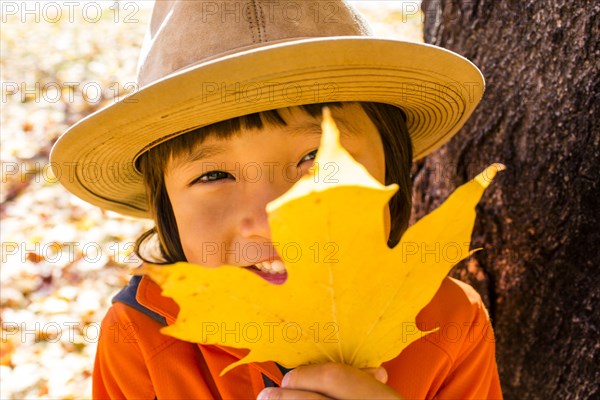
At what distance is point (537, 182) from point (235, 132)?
0.85m

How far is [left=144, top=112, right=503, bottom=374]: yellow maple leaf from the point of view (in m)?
0.72

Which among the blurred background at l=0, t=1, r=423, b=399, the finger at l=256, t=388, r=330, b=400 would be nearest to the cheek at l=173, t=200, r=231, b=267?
the finger at l=256, t=388, r=330, b=400

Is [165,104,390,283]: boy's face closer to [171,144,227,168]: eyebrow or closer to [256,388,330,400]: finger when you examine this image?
[171,144,227,168]: eyebrow

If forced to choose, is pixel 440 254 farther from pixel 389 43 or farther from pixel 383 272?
pixel 389 43

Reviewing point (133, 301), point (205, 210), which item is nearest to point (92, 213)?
point (133, 301)

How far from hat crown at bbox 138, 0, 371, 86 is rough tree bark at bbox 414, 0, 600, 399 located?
0.57 meters

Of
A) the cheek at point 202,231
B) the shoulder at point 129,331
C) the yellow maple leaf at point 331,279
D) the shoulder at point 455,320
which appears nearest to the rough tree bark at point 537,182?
the shoulder at point 455,320

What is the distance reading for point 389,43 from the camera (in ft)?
3.77

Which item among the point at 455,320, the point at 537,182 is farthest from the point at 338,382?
the point at 537,182

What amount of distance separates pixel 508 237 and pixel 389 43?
2.66 ft

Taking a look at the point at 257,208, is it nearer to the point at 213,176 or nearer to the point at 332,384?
the point at 213,176

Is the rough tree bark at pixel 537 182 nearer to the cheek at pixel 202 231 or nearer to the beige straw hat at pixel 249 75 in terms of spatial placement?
the beige straw hat at pixel 249 75

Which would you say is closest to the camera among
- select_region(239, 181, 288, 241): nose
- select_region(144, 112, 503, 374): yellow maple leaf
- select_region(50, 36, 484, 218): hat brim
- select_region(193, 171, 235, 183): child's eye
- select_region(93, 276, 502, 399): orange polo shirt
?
select_region(144, 112, 503, 374): yellow maple leaf

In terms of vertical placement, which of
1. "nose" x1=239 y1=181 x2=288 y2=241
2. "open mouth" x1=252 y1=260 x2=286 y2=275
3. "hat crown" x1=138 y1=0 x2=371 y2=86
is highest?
"hat crown" x1=138 y1=0 x2=371 y2=86
